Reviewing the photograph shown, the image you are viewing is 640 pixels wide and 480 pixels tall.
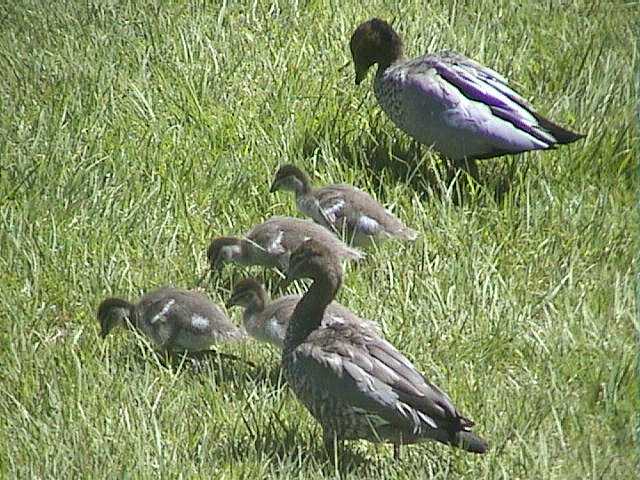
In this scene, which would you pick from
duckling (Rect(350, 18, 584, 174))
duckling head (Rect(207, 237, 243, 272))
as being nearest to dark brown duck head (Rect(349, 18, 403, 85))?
duckling (Rect(350, 18, 584, 174))

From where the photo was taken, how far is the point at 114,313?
5863 millimetres

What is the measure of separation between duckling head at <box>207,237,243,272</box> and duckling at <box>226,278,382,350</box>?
0.60 feet

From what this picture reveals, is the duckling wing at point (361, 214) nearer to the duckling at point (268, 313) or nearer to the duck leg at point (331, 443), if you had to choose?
the duckling at point (268, 313)

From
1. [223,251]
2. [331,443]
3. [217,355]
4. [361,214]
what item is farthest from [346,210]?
[331,443]

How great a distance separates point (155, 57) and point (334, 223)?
1.75 metres

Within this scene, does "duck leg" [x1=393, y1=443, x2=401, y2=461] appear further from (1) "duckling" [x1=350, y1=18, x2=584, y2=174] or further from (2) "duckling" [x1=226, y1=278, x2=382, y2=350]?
(1) "duckling" [x1=350, y1=18, x2=584, y2=174]

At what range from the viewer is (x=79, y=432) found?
5234 mm

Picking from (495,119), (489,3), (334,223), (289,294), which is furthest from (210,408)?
(489,3)

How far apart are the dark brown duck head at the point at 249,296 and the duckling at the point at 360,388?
1.58 feet

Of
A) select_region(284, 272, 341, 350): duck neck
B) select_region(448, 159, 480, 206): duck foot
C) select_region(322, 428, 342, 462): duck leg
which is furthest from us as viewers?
select_region(448, 159, 480, 206): duck foot

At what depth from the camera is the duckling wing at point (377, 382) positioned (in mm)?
4996

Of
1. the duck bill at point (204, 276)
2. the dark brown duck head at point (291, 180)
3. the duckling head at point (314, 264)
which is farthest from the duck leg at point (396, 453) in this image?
the dark brown duck head at point (291, 180)

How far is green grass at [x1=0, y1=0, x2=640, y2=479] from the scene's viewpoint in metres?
5.25

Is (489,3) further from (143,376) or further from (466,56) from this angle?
(143,376)
